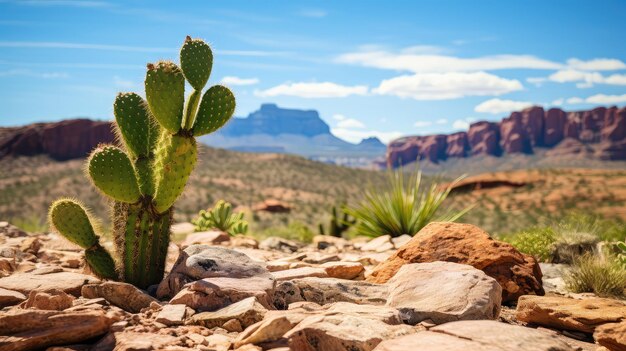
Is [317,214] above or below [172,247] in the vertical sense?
below

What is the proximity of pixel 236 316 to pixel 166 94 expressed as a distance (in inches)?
105

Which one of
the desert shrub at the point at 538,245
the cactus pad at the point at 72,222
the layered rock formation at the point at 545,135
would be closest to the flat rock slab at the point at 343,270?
the cactus pad at the point at 72,222

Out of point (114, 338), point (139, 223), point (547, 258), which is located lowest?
point (547, 258)

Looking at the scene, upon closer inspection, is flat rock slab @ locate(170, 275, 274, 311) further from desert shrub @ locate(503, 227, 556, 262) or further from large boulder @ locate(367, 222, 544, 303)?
desert shrub @ locate(503, 227, 556, 262)

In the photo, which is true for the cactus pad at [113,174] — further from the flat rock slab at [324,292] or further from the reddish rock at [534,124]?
the reddish rock at [534,124]

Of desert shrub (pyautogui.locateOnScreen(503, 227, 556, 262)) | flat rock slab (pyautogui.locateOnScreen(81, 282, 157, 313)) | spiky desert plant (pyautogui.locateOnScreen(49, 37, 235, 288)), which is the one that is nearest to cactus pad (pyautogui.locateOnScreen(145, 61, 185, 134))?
spiky desert plant (pyautogui.locateOnScreen(49, 37, 235, 288))

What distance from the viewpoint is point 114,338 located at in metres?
4.36

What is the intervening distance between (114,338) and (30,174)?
4826cm

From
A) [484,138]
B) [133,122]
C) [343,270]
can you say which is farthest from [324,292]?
[484,138]

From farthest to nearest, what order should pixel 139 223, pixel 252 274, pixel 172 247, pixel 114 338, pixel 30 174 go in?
pixel 30 174
pixel 172 247
pixel 139 223
pixel 252 274
pixel 114 338

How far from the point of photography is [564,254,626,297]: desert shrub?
7.69 m

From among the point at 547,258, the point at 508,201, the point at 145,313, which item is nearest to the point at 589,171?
the point at 508,201

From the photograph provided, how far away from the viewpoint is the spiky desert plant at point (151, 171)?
6.22m

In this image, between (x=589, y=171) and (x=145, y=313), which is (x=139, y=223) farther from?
(x=589, y=171)
